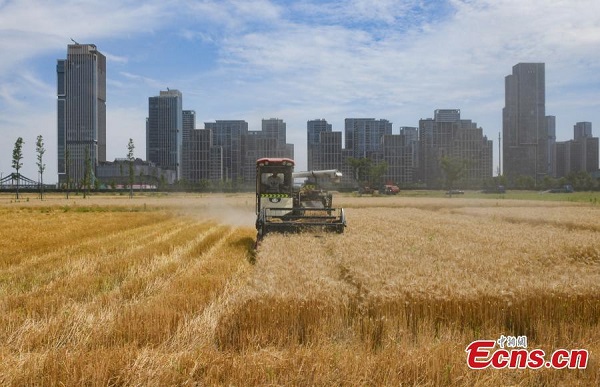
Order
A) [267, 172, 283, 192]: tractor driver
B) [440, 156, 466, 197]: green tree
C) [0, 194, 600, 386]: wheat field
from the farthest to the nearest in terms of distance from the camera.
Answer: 1. [440, 156, 466, 197]: green tree
2. [267, 172, 283, 192]: tractor driver
3. [0, 194, 600, 386]: wheat field

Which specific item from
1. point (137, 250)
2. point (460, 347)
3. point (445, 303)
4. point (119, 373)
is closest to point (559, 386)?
point (460, 347)

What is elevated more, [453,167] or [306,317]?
[453,167]

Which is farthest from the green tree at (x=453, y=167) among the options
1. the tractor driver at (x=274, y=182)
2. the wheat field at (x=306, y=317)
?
the wheat field at (x=306, y=317)

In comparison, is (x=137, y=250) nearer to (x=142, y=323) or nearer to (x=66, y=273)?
(x=66, y=273)


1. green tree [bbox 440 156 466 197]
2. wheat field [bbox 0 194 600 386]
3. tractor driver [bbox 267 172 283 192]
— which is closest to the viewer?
wheat field [bbox 0 194 600 386]

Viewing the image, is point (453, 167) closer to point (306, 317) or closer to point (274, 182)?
point (274, 182)

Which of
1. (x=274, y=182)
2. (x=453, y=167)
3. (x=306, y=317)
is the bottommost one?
(x=306, y=317)

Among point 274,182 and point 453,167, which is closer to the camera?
point 274,182

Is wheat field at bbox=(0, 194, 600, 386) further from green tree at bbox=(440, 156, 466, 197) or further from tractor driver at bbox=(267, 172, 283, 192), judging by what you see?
green tree at bbox=(440, 156, 466, 197)

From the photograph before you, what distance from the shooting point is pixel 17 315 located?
7480 mm

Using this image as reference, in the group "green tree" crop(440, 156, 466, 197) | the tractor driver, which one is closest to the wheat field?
the tractor driver

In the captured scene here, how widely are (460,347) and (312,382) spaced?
2056mm

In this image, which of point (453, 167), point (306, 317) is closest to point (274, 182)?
point (306, 317)

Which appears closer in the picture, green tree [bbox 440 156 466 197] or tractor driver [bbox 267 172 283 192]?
tractor driver [bbox 267 172 283 192]
